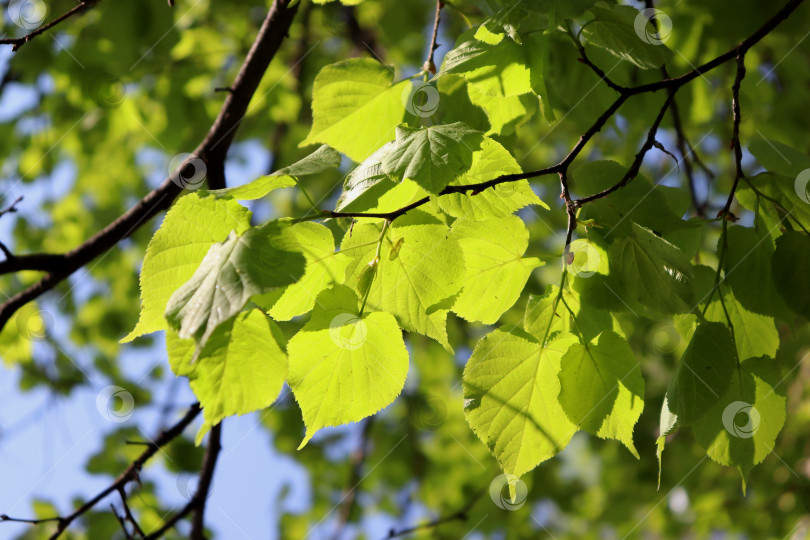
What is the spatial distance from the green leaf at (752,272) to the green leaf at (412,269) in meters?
0.39

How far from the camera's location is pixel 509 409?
0.85m

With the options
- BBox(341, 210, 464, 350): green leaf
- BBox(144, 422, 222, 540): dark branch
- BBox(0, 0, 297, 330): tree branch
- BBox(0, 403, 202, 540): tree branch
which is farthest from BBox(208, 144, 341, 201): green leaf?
BBox(144, 422, 222, 540): dark branch

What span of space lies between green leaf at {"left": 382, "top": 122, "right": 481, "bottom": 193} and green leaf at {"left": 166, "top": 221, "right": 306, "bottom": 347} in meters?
0.14

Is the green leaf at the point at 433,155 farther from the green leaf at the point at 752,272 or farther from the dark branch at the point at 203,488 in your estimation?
the dark branch at the point at 203,488

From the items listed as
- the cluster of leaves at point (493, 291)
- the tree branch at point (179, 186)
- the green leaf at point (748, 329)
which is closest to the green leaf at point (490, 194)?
the cluster of leaves at point (493, 291)

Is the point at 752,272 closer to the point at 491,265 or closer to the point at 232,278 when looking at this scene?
the point at 491,265

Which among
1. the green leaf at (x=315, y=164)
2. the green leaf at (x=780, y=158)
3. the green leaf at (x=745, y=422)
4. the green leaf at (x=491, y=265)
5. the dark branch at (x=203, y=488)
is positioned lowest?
the dark branch at (x=203, y=488)

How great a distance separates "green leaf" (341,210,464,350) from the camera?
0.85 meters

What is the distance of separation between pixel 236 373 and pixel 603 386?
1.46 ft

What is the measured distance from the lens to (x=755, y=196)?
968 mm

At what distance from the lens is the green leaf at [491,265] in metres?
0.90

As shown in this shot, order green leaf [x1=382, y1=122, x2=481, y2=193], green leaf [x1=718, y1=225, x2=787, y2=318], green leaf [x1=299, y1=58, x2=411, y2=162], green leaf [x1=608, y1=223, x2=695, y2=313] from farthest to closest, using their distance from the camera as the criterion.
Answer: green leaf [x1=299, y1=58, x2=411, y2=162], green leaf [x1=718, y1=225, x2=787, y2=318], green leaf [x1=608, y1=223, x2=695, y2=313], green leaf [x1=382, y1=122, x2=481, y2=193]

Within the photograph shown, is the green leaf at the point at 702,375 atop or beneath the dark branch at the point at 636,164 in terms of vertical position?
beneath

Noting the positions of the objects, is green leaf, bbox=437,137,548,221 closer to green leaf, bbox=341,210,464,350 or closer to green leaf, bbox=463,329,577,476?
green leaf, bbox=341,210,464,350
